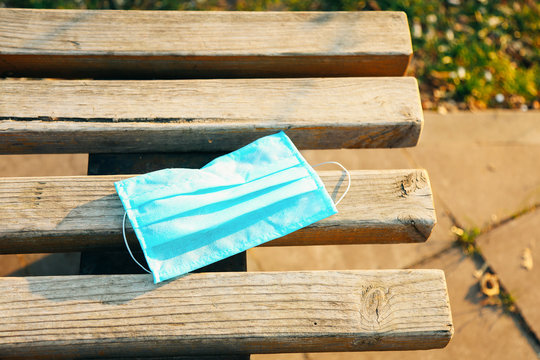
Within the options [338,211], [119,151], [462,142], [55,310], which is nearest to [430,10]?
[462,142]

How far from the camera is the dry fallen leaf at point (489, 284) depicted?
235 cm

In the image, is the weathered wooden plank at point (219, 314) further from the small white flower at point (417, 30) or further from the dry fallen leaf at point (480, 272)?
the small white flower at point (417, 30)

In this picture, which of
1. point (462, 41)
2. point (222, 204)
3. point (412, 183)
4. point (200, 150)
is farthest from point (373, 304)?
point (462, 41)

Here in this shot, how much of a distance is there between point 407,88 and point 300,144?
459 millimetres

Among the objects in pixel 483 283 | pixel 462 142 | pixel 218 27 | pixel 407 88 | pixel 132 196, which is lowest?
pixel 483 283

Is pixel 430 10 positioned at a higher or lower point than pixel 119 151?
lower

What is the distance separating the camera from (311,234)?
1.37 meters

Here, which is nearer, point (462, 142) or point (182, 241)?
point (182, 241)

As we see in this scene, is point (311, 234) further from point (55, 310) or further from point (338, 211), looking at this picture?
point (55, 310)

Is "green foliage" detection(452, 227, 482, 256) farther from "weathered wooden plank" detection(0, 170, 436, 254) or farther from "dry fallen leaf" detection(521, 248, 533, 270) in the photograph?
"weathered wooden plank" detection(0, 170, 436, 254)

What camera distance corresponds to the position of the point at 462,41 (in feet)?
10.4

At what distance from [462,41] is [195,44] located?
2387 millimetres

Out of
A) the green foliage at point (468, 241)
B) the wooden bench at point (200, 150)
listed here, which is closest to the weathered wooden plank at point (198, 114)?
the wooden bench at point (200, 150)

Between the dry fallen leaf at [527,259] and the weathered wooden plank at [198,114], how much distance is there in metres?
1.41
